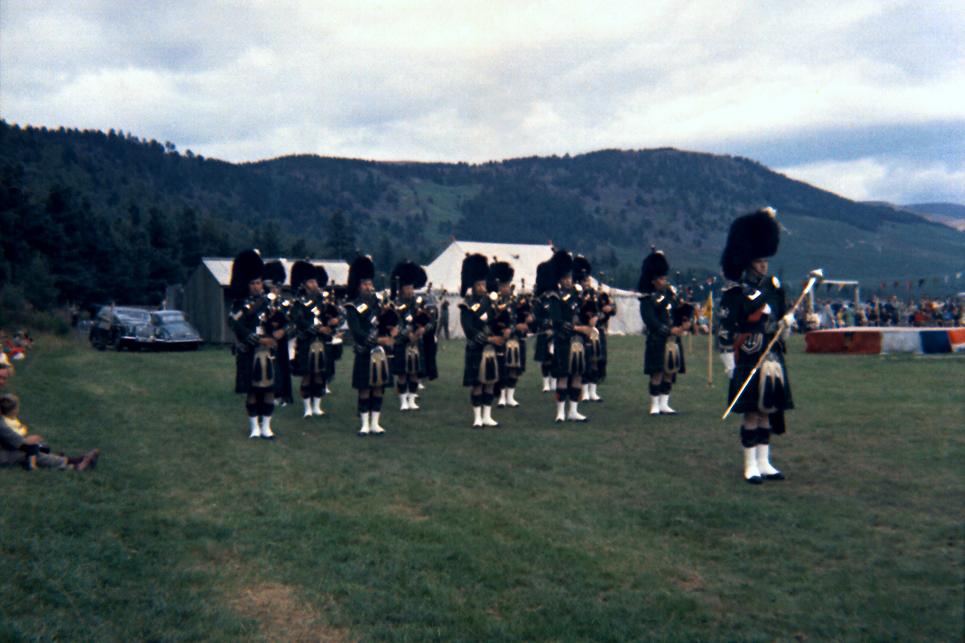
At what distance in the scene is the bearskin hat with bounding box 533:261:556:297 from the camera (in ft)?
47.6

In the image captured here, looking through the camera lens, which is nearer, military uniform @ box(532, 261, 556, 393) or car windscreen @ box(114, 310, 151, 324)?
military uniform @ box(532, 261, 556, 393)

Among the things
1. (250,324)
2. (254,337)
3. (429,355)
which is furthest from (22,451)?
(429,355)

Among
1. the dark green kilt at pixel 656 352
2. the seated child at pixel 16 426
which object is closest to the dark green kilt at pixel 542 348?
the dark green kilt at pixel 656 352

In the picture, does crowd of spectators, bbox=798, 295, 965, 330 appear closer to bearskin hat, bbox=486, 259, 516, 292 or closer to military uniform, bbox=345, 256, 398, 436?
bearskin hat, bbox=486, 259, 516, 292

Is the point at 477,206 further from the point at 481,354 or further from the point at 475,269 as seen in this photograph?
the point at 481,354

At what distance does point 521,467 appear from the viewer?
10430mm

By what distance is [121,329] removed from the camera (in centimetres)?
3578

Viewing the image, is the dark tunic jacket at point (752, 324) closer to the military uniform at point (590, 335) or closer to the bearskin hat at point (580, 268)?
the military uniform at point (590, 335)

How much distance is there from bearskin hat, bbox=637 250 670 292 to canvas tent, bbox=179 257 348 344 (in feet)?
80.3

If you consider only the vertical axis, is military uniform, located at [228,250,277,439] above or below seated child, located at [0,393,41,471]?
above

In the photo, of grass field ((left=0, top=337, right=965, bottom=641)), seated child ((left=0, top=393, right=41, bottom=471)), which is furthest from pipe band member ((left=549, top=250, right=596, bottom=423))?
seated child ((left=0, top=393, right=41, bottom=471))

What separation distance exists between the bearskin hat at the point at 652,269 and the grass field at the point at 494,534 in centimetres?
236

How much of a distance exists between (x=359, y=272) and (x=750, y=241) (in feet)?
22.3

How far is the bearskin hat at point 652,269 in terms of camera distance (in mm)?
14516
